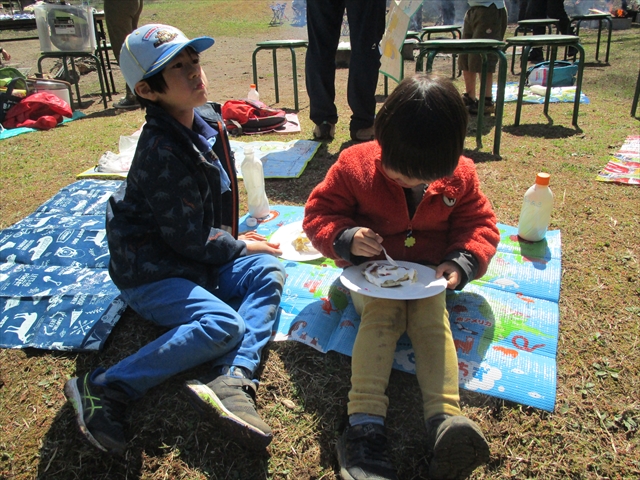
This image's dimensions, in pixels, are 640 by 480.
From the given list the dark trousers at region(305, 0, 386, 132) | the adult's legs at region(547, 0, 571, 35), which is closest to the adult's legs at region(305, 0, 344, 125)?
the dark trousers at region(305, 0, 386, 132)

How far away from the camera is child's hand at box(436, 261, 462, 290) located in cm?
179

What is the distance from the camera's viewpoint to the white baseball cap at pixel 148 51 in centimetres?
184

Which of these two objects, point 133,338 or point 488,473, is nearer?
point 488,473

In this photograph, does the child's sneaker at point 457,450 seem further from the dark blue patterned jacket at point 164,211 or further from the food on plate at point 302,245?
the food on plate at point 302,245

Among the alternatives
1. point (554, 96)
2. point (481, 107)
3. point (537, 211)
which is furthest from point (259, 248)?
→ point (554, 96)

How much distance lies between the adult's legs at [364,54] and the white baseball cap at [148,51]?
2.73 metres

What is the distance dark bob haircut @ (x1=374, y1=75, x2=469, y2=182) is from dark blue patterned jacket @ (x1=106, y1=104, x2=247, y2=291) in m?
0.77

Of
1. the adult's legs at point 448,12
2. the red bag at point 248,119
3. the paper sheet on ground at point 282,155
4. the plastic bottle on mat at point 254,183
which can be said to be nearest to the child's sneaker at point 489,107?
the paper sheet on ground at point 282,155

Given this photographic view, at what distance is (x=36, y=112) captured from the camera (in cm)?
568

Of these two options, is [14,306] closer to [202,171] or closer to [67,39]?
[202,171]

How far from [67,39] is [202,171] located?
21.6ft

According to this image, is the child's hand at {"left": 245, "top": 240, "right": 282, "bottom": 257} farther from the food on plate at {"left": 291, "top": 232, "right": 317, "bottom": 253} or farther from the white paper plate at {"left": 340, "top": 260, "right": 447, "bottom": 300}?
the white paper plate at {"left": 340, "top": 260, "right": 447, "bottom": 300}

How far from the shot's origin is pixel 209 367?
186 cm

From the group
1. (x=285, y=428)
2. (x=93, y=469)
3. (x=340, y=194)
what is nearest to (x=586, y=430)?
(x=285, y=428)
